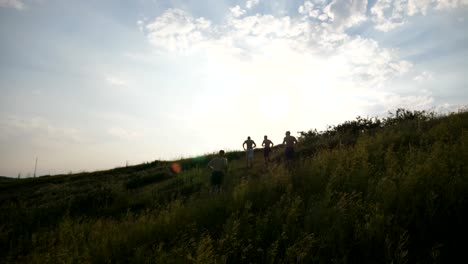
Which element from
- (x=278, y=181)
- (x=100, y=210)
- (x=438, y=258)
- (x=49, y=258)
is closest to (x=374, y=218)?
(x=438, y=258)

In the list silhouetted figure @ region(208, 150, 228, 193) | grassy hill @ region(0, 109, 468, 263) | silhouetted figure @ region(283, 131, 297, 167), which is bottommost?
grassy hill @ region(0, 109, 468, 263)

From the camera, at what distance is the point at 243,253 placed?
479 centimetres

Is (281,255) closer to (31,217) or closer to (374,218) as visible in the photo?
(374,218)

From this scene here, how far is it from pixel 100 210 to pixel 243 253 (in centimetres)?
1169

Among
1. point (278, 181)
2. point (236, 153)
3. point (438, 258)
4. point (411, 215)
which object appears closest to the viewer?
point (438, 258)

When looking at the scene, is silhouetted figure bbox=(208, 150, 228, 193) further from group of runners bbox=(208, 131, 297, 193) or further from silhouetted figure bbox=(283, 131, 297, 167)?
silhouetted figure bbox=(283, 131, 297, 167)

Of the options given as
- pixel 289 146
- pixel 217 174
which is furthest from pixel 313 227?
pixel 289 146

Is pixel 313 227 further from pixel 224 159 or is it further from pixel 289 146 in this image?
pixel 289 146

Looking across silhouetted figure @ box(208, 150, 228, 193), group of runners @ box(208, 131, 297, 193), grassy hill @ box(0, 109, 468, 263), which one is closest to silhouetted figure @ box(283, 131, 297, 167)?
group of runners @ box(208, 131, 297, 193)

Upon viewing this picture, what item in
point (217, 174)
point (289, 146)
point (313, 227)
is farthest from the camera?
point (289, 146)

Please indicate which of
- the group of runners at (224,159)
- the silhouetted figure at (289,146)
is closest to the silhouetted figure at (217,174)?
the group of runners at (224,159)

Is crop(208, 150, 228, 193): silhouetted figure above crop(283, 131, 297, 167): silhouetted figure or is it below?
below

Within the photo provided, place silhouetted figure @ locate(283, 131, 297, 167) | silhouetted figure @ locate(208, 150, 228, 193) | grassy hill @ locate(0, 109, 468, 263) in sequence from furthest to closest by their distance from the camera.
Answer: silhouetted figure @ locate(283, 131, 297, 167), silhouetted figure @ locate(208, 150, 228, 193), grassy hill @ locate(0, 109, 468, 263)

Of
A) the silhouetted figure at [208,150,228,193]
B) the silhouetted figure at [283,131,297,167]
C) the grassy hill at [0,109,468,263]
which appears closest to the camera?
the grassy hill at [0,109,468,263]
